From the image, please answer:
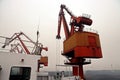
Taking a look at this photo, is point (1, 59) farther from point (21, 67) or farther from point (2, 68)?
point (21, 67)

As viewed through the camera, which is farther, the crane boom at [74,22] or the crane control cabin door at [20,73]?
the crane boom at [74,22]

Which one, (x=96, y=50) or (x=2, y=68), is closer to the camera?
(x=2, y=68)

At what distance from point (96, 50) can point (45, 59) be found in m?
20.0

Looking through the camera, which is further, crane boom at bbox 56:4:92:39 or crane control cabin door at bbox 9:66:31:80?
crane boom at bbox 56:4:92:39

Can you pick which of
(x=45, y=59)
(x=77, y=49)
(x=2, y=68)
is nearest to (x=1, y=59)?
(x=2, y=68)

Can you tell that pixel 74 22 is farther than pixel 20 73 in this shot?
Yes

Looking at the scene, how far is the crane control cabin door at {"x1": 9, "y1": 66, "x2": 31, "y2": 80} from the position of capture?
32.2 feet

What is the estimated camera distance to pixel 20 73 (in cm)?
1004

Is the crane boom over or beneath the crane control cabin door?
over

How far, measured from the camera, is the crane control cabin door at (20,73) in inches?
387

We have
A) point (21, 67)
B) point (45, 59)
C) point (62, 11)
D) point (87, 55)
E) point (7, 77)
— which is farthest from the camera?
point (45, 59)

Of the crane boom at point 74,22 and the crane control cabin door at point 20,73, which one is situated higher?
the crane boom at point 74,22

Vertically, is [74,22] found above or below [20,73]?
above

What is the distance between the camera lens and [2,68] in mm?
9570
